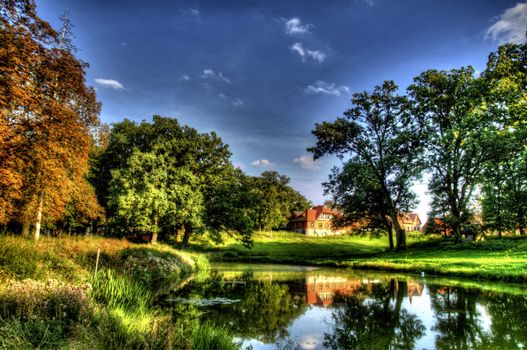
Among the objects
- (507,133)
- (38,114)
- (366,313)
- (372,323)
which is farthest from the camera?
(507,133)

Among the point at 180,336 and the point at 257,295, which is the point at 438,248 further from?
the point at 180,336

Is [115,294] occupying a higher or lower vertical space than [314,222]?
lower

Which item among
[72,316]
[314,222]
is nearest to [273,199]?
[314,222]

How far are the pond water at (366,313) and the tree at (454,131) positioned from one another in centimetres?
1844

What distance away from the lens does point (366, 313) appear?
40.5 ft

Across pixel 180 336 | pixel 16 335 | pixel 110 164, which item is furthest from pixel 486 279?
pixel 110 164

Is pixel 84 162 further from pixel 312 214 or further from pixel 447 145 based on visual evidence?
pixel 312 214

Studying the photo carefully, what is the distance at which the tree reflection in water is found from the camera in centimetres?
884

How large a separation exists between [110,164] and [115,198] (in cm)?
1239

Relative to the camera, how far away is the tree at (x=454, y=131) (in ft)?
110

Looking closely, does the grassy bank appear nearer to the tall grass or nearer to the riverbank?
the tall grass

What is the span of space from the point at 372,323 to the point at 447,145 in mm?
30523

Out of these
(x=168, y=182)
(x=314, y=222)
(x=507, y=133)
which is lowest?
(x=314, y=222)

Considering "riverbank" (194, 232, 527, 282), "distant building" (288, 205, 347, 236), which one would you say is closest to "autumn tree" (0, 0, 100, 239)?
"riverbank" (194, 232, 527, 282)
